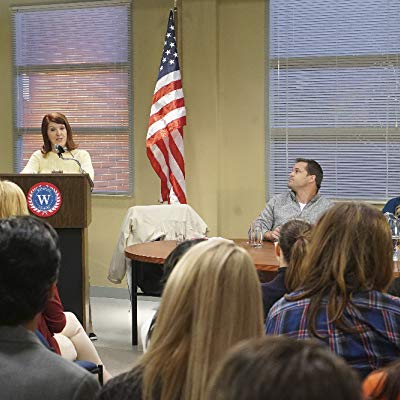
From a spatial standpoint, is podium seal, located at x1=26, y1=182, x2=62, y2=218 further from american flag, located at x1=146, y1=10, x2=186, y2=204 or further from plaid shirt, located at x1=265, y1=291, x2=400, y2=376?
plaid shirt, located at x1=265, y1=291, x2=400, y2=376

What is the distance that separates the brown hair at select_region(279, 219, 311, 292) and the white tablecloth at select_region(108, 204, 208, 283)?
2731 millimetres

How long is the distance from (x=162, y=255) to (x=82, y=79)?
9.49 feet

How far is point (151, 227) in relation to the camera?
609cm

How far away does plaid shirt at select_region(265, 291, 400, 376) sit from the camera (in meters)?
2.19

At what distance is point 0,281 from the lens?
174 centimetres

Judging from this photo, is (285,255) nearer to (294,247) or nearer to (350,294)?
(294,247)

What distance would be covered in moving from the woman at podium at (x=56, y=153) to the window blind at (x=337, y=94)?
1.71 m

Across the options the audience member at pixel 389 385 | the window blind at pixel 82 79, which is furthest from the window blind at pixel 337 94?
the audience member at pixel 389 385

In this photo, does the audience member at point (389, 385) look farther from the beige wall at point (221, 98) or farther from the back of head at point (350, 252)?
the beige wall at point (221, 98)

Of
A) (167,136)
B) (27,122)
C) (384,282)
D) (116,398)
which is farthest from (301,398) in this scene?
(27,122)

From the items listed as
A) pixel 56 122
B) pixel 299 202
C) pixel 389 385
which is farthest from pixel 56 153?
pixel 389 385

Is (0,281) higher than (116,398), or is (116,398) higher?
(0,281)

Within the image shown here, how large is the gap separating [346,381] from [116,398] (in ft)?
2.96

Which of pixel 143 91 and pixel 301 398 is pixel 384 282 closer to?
pixel 301 398
